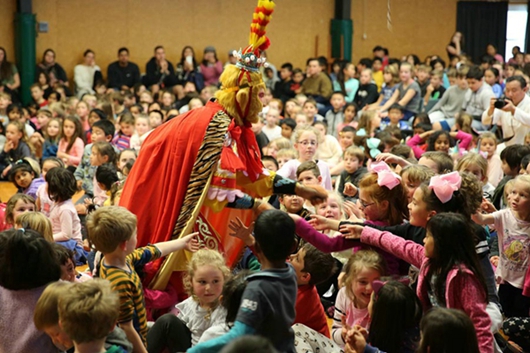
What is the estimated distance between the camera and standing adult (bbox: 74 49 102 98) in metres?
13.6

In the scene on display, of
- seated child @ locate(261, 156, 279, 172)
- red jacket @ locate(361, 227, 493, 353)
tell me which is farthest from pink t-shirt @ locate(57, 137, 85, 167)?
red jacket @ locate(361, 227, 493, 353)

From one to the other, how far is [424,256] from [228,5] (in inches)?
481

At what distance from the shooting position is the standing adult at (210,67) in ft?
46.2

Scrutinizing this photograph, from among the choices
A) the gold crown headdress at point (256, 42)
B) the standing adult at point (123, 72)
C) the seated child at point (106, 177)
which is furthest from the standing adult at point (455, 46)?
the gold crown headdress at point (256, 42)

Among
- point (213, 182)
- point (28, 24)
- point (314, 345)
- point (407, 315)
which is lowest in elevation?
point (314, 345)

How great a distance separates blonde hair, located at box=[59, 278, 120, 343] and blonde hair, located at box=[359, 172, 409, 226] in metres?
1.58

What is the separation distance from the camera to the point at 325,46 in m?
15.8

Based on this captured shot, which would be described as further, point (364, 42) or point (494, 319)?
point (364, 42)

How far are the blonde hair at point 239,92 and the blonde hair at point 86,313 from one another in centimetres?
193

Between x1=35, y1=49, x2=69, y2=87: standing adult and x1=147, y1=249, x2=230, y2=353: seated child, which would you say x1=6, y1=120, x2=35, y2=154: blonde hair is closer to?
x1=35, y1=49, x2=69, y2=87: standing adult

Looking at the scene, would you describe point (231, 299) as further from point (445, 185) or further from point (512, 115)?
point (512, 115)

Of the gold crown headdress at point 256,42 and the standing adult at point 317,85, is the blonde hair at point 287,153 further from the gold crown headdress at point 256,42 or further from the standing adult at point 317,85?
the standing adult at point 317,85

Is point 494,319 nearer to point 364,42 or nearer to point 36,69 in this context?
point 36,69

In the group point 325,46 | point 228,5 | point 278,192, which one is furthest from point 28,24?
point 278,192
